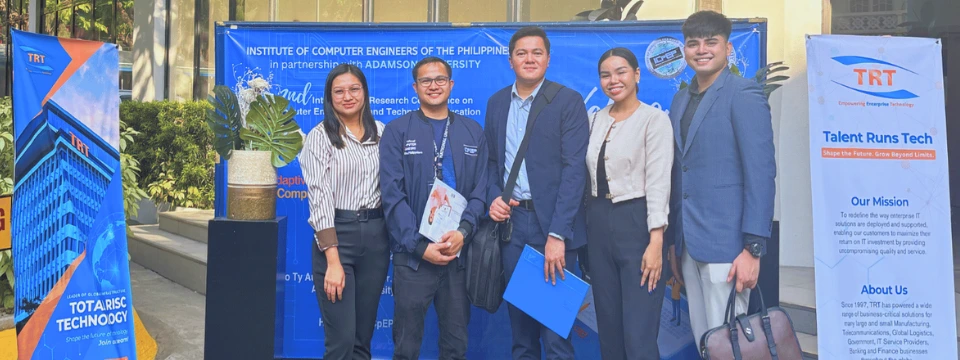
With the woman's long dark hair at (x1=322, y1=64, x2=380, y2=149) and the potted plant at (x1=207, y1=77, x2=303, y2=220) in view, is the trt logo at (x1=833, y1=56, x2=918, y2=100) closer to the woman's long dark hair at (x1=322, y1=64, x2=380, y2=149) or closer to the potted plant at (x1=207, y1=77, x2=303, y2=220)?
the woman's long dark hair at (x1=322, y1=64, x2=380, y2=149)

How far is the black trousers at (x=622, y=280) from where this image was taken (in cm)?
345

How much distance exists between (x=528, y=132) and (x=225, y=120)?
1.47m

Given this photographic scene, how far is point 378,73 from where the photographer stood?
421 cm

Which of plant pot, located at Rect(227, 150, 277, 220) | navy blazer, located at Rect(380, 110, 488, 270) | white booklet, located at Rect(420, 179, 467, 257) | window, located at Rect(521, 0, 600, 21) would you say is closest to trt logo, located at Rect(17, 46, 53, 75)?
plant pot, located at Rect(227, 150, 277, 220)

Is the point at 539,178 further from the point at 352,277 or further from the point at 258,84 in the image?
the point at 258,84

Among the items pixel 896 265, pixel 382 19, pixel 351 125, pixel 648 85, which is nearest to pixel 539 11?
pixel 382 19

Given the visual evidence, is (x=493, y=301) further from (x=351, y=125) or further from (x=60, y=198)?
(x=60, y=198)

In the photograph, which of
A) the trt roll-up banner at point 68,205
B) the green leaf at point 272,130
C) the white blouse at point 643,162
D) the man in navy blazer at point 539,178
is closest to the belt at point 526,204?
the man in navy blazer at point 539,178

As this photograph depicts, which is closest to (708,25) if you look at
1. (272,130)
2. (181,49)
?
(272,130)

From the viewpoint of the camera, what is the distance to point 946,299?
3.33 meters

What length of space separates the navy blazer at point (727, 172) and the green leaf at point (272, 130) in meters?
1.84

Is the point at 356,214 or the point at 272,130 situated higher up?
the point at 272,130

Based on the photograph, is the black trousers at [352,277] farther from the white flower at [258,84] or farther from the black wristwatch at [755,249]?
the black wristwatch at [755,249]

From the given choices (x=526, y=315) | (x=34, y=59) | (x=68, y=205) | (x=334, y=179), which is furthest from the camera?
(x=526, y=315)
